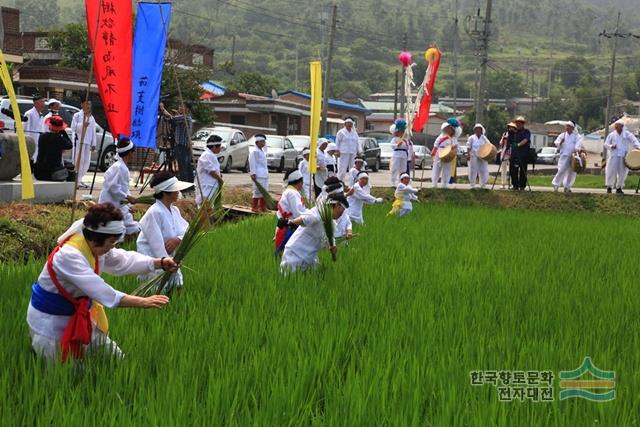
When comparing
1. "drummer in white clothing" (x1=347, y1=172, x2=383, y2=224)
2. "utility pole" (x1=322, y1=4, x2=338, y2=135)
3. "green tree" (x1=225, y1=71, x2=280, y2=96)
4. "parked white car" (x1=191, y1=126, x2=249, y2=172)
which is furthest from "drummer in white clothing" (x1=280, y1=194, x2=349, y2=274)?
"green tree" (x1=225, y1=71, x2=280, y2=96)

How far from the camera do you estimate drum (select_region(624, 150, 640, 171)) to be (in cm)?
1653

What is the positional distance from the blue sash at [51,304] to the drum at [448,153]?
42.9 feet

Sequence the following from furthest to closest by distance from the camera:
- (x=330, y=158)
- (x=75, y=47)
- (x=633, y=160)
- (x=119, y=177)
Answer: (x=75, y=47)
(x=633, y=160)
(x=330, y=158)
(x=119, y=177)

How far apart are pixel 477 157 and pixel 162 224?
470 inches

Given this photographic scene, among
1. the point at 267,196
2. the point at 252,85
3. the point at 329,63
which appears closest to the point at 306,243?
the point at 267,196

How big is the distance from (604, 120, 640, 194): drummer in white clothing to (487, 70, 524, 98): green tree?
318 feet

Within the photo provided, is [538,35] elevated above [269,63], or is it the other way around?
[538,35]

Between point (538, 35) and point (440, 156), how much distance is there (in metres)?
191

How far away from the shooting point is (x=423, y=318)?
17.7 feet

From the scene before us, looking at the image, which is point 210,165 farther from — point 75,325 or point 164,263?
point 75,325

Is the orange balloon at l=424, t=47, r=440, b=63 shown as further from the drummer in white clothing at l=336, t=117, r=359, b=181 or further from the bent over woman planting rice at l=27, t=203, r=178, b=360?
the bent over woman planting rice at l=27, t=203, r=178, b=360

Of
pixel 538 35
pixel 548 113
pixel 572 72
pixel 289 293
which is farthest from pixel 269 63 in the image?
pixel 289 293

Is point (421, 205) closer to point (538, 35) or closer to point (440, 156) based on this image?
point (440, 156)

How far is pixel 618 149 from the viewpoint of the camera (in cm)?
1716
